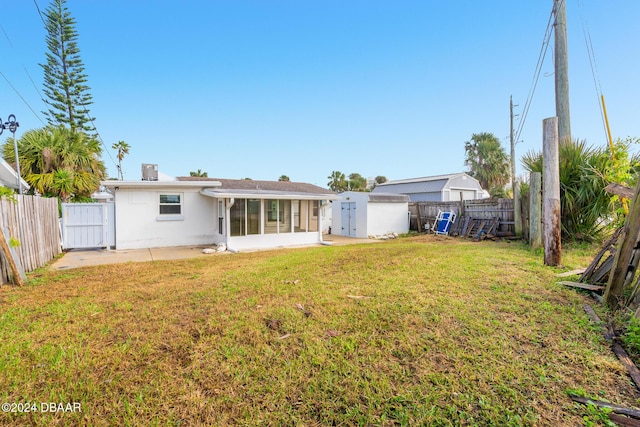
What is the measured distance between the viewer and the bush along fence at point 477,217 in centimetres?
1197

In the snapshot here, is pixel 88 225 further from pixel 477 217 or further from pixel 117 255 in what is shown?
pixel 477 217

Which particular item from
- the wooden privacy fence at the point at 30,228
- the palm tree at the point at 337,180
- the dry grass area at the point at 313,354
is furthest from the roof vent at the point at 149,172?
the palm tree at the point at 337,180

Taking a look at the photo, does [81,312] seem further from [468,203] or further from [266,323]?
[468,203]

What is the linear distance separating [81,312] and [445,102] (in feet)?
54.0

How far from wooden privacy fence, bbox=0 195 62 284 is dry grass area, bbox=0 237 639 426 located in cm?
149

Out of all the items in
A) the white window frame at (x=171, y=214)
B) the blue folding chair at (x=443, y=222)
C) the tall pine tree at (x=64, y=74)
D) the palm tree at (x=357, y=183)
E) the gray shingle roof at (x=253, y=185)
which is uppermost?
the tall pine tree at (x=64, y=74)

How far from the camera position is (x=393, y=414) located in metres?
2.05

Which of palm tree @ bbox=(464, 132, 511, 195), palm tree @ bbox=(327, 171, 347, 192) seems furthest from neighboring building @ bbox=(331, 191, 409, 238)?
palm tree @ bbox=(327, 171, 347, 192)

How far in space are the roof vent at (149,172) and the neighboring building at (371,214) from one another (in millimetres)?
9371

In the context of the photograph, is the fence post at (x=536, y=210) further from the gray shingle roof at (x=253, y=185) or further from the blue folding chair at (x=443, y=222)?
the gray shingle roof at (x=253, y=185)

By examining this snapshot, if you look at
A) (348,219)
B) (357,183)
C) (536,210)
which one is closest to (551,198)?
(536,210)

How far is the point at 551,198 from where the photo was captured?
6250 millimetres

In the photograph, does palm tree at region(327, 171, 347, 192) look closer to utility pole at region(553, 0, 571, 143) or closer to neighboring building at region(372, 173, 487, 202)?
neighboring building at region(372, 173, 487, 202)

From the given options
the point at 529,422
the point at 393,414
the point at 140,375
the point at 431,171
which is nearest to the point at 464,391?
the point at 529,422
